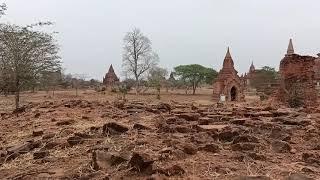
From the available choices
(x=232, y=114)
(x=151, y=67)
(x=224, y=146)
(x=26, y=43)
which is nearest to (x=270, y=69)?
(x=151, y=67)

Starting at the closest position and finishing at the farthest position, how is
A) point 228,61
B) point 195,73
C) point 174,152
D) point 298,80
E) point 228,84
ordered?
1. point 174,152
2. point 298,80
3. point 228,84
4. point 228,61
5. point 195,73

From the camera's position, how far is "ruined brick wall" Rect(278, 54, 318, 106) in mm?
13773

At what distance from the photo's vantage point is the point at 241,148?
5.85 meters

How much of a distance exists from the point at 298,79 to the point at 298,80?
0.12 feet

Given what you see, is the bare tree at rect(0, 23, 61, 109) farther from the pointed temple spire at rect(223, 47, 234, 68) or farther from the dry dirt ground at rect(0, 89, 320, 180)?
the pointed temple spire at rect(223, 47, 234, 68)

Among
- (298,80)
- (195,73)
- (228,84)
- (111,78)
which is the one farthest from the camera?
(111,78)

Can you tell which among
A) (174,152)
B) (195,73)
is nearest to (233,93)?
(195,73)

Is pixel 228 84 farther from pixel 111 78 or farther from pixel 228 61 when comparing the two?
pixel 111 78

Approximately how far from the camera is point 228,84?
125 feet

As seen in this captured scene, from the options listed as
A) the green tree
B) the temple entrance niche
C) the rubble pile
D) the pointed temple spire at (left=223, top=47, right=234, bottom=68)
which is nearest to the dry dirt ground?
the rubble pile

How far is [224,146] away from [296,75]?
353 inches

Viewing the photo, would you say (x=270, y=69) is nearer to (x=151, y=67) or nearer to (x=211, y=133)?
(x=151, y=67)

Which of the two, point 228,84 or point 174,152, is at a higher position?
point 228,84

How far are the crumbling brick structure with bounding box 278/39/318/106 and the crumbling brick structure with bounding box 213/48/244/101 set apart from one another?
23.0 m
